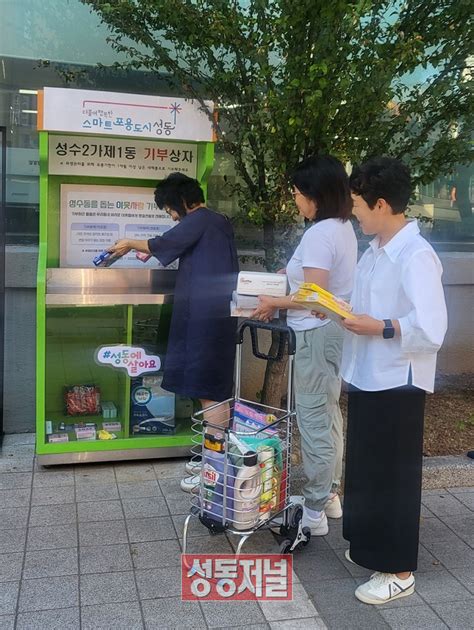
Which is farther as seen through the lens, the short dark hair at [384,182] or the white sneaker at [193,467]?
the white sneaker at [193,467]

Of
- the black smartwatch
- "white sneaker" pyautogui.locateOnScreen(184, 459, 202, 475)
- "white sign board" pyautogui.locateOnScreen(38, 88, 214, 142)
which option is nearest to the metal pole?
"white sign board" pyautogui.locateOnScreen(38, 88, 214, 142)

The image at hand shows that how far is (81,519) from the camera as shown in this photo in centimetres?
342

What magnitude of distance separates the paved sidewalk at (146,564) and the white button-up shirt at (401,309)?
92cm

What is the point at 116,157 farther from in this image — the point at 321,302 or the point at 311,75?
the point at 321,302

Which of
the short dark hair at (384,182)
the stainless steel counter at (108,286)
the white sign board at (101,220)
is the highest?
the short dark hair at (384,182)

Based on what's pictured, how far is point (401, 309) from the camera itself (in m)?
2.61

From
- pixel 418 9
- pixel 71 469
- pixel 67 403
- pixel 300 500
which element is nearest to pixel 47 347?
pixel 67 403

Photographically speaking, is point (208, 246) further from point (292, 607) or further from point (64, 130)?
point (292, 607)

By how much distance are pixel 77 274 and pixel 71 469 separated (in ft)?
3.92

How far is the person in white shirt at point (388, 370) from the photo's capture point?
253 cm

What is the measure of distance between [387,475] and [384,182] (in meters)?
1.19

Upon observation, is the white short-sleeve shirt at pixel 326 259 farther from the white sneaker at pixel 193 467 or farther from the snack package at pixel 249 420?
the white sneaker at pixel 193 467

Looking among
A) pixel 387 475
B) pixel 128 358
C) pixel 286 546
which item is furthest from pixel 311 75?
pixel 286 546

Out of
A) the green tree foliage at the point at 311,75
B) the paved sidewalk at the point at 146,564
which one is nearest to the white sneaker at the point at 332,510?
the paved sidewalk at the point at 146,564
